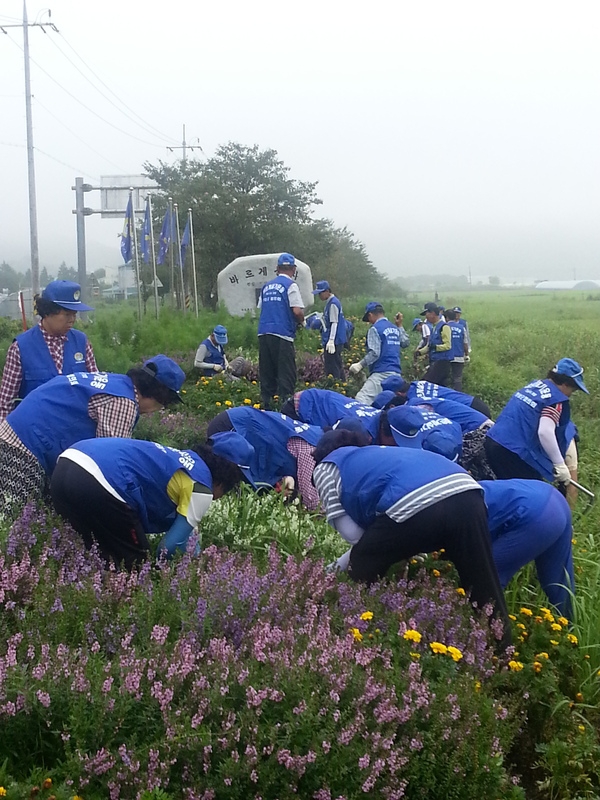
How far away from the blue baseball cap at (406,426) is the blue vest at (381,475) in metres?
1.20

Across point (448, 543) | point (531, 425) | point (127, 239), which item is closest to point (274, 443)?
point (531, 425)

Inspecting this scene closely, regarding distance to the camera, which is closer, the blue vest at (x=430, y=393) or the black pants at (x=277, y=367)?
the blue vest at (x=430, y=393)

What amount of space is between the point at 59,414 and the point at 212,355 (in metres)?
7.16

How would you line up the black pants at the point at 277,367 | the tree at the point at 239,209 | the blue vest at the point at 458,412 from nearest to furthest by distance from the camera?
1. the blue vest at the point at 458,412
2. the black pants at the point at 277,367
3. the tree at the point at 239,209

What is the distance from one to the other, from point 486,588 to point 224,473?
52.4 inches

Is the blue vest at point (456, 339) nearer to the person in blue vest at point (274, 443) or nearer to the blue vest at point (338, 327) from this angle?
the blue vest at point (338, 327)

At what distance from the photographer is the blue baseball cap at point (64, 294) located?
464 cm

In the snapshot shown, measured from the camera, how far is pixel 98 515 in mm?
3611

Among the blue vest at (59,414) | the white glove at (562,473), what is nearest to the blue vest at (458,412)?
the white glove at (562,473)

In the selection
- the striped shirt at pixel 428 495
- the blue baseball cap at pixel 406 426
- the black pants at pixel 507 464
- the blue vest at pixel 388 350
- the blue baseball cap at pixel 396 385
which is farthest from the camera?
the blue vest at pixel 388 350

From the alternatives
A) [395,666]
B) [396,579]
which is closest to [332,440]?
[396,579]

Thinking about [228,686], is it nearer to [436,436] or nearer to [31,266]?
[436,436]

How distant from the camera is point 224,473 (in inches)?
154

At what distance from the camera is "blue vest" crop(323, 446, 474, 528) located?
350cm
